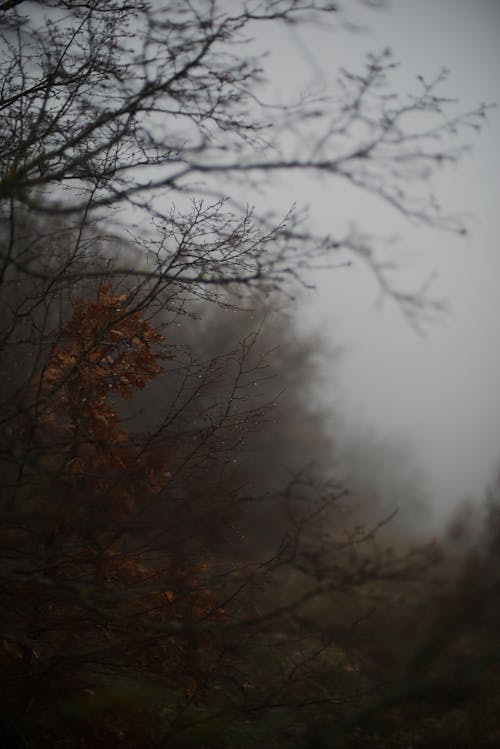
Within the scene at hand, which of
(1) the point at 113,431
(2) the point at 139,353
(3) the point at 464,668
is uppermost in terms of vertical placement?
(2) the point at 139,353

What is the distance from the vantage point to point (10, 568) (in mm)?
2766

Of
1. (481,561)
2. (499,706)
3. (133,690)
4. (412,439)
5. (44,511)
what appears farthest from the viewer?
(412,439)

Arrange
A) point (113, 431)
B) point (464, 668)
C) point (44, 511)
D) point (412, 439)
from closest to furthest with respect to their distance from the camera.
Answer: point (464, 668), point (44, 511), point (113, 431), point (412, 439)

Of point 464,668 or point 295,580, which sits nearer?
point 464,668

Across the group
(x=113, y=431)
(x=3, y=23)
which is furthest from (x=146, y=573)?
(x=3, y=23)

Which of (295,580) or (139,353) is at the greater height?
(295,580)

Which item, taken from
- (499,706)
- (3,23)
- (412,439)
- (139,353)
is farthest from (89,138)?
(412,439)

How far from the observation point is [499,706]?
8.35 meters

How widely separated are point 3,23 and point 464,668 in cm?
524

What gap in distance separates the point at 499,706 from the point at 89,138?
34.8 feet

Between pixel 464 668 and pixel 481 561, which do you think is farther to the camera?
pixel 464 668

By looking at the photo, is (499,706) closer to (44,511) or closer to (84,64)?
(44,511)

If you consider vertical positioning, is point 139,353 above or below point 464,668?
above

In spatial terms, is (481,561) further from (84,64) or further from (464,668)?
(84,64)
